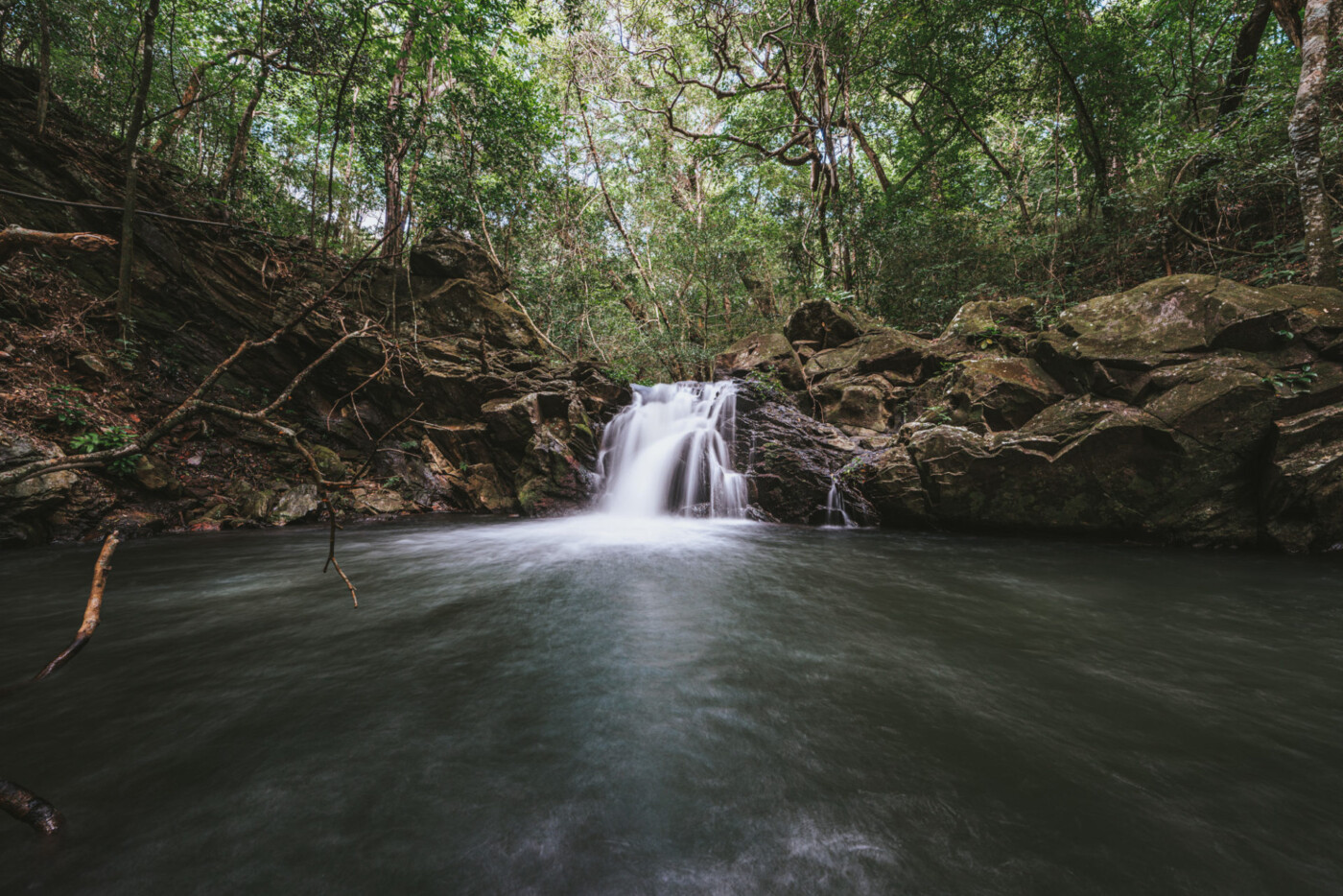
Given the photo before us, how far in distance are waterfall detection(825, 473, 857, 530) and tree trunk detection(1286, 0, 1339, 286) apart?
600 centimetres

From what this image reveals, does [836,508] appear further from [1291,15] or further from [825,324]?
[1291,15]

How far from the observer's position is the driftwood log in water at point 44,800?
0.99 metres

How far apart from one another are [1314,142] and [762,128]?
10.1m

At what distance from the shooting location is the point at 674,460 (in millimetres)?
8562

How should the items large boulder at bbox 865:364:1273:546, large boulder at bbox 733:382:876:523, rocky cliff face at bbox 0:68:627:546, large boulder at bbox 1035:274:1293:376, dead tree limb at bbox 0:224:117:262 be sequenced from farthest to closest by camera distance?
large boulder at bbox 733:382:876:523 < rocky cliff face at bbox 0:68:627:546 < large boulder at bbox 1035:274:1293:376 < large boulder at bbox 865:364:1273:546 < dead tree limb at bbox 0:224:117:262

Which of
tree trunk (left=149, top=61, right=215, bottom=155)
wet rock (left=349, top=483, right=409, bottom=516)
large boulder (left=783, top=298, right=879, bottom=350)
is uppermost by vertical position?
tree trunk (left=149, top=61, right=215, bottom=155)

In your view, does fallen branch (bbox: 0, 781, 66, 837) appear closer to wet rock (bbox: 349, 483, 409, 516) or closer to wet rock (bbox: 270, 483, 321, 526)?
wet rock (bbox: 270, 483, 321, 526)

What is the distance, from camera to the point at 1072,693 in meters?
2.22

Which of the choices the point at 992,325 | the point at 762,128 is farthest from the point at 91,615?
the point at 762,128

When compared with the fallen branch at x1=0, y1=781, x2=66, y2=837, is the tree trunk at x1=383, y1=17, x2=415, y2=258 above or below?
above

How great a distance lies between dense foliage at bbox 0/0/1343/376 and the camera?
756 cm

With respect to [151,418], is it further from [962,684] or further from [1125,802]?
[1125,802]

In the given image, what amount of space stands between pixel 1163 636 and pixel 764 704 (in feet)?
9.19

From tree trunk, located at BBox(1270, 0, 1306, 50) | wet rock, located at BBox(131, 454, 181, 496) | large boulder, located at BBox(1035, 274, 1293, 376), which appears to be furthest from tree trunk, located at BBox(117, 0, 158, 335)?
tree trunk, located at BBox(1270, 0, 1306, 50)
